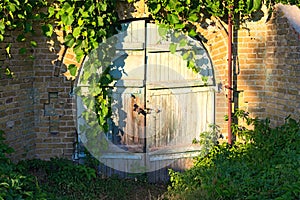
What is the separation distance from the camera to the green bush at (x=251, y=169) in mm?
4473

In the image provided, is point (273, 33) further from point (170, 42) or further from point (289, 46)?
point (170, 42)

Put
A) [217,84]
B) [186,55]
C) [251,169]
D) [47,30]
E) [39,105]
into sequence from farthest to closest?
1. [217,84]
2. [186,55]
3. [39,105]
4. [47,30]
5. [251,169]

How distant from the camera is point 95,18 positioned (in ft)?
18.6

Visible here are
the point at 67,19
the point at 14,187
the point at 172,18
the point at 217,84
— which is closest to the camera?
the point at 14,187

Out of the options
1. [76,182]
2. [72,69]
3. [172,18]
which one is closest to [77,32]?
[72,69]

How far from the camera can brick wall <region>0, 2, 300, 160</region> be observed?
5750 mm

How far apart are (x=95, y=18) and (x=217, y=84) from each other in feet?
6.73

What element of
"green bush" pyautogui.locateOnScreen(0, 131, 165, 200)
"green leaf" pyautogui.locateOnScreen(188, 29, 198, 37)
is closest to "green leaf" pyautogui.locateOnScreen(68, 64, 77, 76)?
"green bush" pyautogui.locateOnScreen(0, 131, 165, 200)

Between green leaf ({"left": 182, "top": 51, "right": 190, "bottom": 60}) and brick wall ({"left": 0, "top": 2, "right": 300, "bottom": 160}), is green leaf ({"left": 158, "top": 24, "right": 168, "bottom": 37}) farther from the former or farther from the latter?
brick wall ({"left": 0, "top": 2, "right": 300, "bottom": 160})

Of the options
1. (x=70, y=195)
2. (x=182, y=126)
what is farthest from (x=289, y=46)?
(x=70, y=195)

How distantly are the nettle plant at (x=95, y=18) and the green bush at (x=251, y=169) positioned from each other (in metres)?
1.31

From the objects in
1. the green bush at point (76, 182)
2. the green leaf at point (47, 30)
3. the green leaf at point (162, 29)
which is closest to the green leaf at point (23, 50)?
the green leaf at point (47, 30)

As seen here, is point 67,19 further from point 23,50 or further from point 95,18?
point 23,50

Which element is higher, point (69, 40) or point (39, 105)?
point (69, 40)
